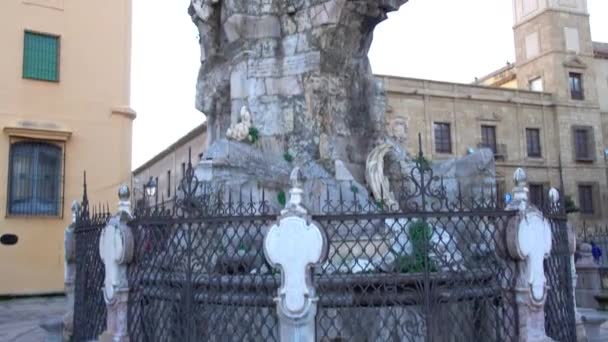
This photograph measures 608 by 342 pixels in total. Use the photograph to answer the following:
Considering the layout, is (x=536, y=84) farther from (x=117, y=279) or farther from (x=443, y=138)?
(x=117, y=279)

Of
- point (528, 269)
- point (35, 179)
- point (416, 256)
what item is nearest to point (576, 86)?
point (35, 179)

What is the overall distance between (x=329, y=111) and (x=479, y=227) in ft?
12.8

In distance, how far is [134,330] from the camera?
256 inches

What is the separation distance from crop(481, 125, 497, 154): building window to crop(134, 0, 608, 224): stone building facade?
0.05 metres

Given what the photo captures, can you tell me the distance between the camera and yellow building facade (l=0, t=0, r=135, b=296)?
17859mm

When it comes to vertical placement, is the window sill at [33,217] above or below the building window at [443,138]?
below

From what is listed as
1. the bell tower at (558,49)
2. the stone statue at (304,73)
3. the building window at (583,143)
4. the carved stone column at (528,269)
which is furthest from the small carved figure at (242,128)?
the building window at (583,143)

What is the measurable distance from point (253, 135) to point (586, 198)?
3262 centimetres

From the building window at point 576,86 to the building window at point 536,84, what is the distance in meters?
1.66

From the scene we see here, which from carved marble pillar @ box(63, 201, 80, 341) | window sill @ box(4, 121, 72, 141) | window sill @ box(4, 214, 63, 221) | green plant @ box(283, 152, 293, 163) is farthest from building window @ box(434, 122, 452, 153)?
carved marble pillar @ box(63, 201, 80, 341)

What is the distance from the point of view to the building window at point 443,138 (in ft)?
111

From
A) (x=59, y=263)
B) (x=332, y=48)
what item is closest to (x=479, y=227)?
(x=332, y=48)

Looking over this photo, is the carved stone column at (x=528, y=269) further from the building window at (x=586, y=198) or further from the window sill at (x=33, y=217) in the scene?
the building window at (x=586, y=198)

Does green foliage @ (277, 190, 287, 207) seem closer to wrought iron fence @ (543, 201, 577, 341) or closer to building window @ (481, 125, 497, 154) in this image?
wrought iron fence @ (543, 201, 577, 341)
